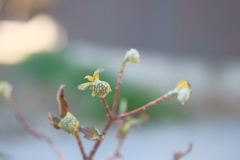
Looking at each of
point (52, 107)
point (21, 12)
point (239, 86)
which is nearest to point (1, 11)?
point (21, 12)

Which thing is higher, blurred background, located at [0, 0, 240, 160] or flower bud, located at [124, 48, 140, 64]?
flower bud, located at [124, 48, 140, 64]

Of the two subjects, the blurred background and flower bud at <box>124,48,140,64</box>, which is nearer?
flower bud at <box>124,48,140,64</box>

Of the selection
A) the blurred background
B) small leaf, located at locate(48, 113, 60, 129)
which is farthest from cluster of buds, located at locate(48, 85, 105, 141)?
the blurred background

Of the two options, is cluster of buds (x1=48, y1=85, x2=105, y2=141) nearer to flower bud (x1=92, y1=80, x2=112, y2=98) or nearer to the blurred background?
flower bud (x1=92, y1=80, x2=112, y2=98)

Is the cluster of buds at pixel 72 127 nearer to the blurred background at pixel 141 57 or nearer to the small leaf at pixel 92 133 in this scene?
the small leaf at pixel 92 133

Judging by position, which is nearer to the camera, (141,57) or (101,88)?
(101,88)

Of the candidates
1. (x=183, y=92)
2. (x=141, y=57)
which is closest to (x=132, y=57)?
(x=183, y=92)

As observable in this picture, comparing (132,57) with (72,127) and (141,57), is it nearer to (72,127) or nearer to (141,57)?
(72,127)

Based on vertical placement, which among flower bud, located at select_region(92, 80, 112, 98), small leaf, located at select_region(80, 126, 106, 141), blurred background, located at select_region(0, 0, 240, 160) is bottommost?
blurred background, located at select_region(0, 0, 240, 160)
